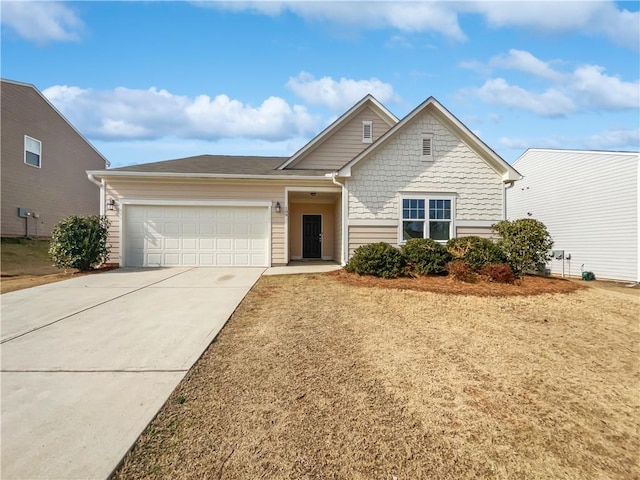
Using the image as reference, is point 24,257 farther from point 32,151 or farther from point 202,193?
point 202,193

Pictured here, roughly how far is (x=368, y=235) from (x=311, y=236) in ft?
15.2

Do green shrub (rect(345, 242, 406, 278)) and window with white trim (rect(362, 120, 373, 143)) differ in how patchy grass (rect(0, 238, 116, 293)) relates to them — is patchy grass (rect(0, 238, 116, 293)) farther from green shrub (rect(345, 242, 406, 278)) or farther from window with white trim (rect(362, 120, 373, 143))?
window with white trim (rect(362, 120, 373, 143))

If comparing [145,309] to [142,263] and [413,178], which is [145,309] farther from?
[413,178]

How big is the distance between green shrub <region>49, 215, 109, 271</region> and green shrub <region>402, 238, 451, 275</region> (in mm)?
10205

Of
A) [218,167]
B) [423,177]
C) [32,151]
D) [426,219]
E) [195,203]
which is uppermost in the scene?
[32,151]

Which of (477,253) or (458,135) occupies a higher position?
(458,135)

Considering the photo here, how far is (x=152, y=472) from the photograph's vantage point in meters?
2.42

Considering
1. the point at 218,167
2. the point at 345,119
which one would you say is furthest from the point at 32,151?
the point at 345,119

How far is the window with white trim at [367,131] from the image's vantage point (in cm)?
1455

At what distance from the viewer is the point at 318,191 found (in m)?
12.6

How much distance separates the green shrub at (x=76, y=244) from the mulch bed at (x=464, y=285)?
8343mm

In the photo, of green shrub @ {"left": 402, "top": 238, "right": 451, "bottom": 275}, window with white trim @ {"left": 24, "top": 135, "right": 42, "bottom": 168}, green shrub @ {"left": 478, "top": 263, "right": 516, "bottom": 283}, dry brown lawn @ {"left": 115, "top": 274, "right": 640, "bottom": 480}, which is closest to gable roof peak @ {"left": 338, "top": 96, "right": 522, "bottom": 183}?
green shrub @ {"left": 402, "top": 238, "right": 451, "bottom": 275}

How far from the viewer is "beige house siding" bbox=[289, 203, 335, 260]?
15.6 metres

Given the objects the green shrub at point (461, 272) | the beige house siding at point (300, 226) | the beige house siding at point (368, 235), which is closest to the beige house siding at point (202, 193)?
the beige house siding at point (368, 235)
